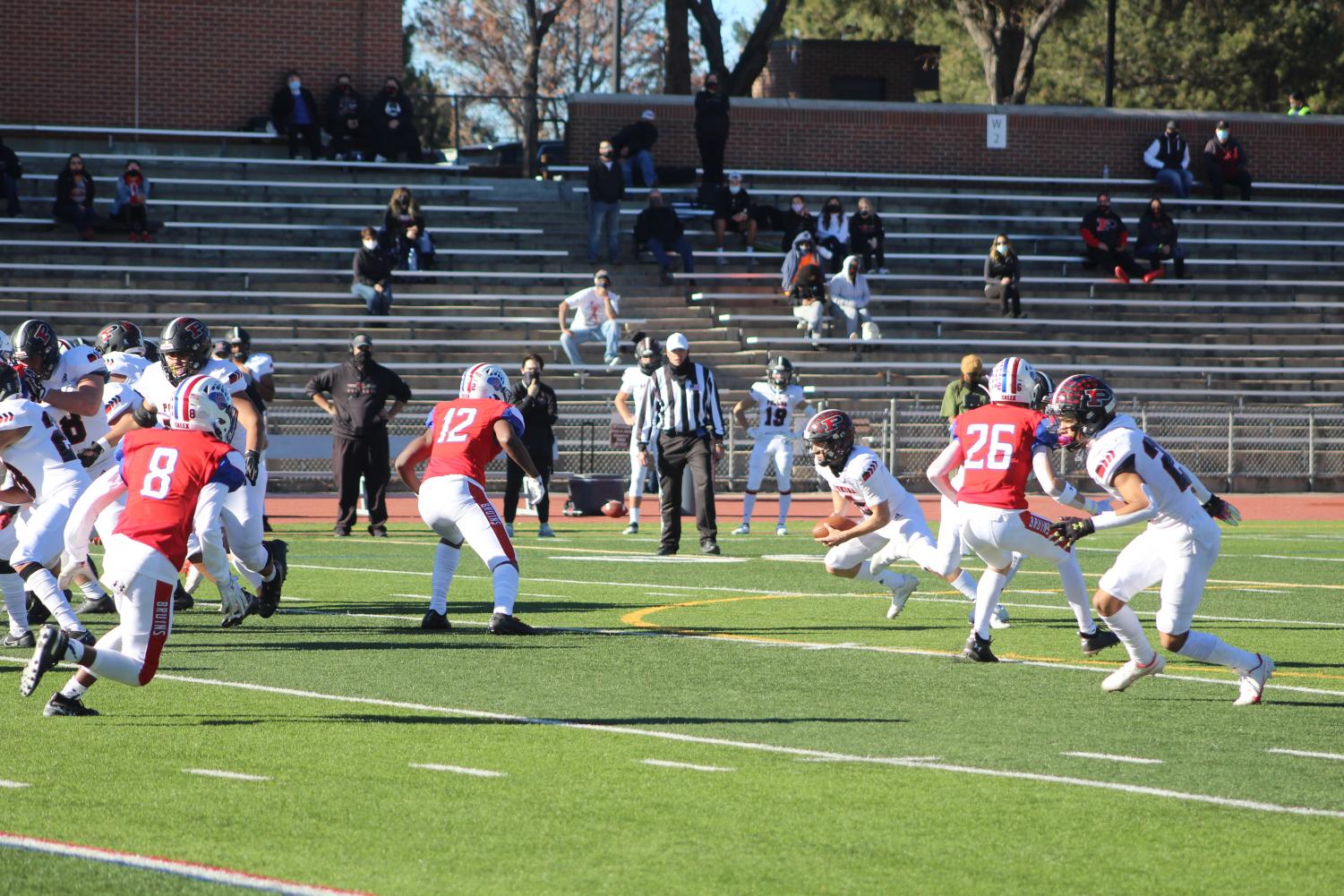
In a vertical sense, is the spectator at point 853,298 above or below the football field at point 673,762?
above

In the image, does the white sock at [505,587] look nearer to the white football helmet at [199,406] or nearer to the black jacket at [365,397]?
the white football helmet at [199,406]

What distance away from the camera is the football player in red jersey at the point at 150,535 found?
7.79 meters

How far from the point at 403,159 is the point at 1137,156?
1442 cm

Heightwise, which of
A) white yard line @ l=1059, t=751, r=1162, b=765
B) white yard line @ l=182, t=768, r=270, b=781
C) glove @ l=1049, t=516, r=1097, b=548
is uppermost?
glove @ l=1049, t=516, r=1097, b=548

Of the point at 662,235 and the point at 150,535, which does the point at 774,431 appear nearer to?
the point at 662,235

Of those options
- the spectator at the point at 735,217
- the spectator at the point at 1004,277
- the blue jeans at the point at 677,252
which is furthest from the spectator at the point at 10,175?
the spectator at the point at 1004,277

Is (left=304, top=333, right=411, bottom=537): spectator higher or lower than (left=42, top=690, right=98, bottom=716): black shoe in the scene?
higher

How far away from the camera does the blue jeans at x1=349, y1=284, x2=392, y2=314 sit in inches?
1075

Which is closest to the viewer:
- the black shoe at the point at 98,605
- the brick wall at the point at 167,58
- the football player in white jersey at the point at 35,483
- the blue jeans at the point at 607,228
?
the football player in white jersey at the point at 35,483

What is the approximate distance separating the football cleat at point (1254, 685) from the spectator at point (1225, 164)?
2746cm

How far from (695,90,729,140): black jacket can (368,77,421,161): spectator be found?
491 cm

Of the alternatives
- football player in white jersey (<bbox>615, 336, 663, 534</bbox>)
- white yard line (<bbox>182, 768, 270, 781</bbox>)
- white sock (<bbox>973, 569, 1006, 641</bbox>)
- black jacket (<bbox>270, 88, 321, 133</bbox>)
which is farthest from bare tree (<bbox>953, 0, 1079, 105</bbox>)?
white yard line (<bbox>182, 768, 270, 781</bbox>)

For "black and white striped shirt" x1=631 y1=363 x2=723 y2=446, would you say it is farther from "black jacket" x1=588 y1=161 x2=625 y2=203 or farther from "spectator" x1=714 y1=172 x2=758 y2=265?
"spectator" x1=714 y1=172 x2=758 y2=265

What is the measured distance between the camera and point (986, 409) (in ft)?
34.2
